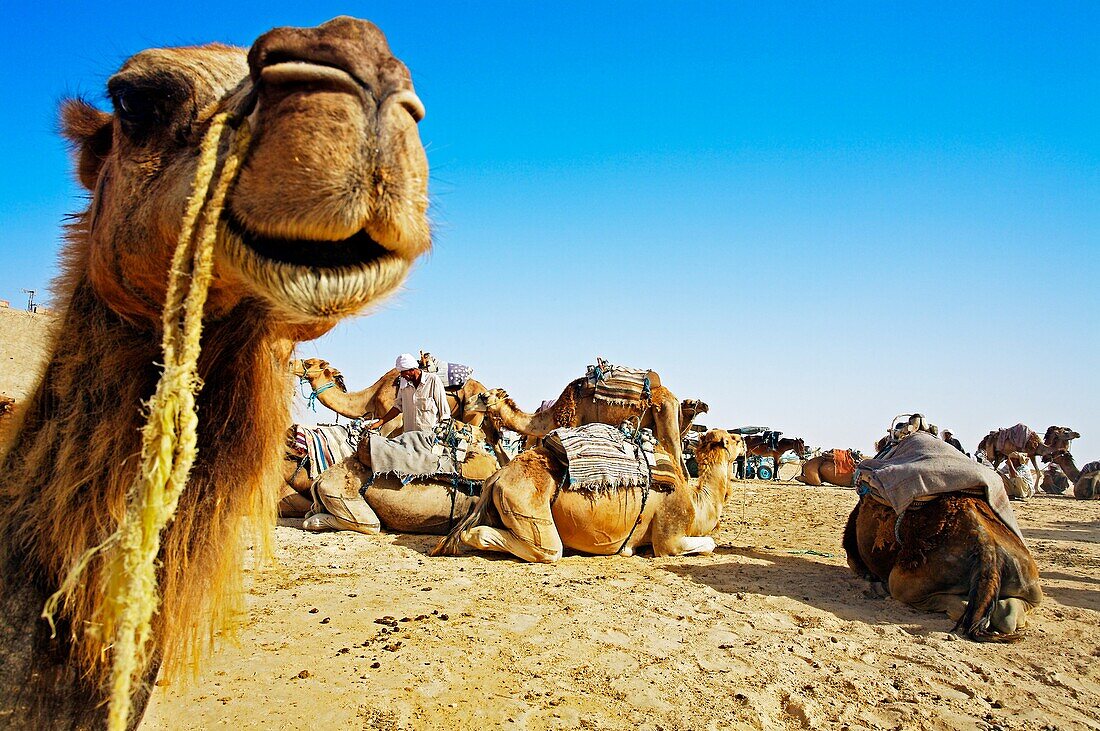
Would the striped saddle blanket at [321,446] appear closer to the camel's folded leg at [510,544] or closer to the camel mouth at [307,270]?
the camel's folded leg at [510,544]

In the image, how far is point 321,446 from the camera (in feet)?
28.8

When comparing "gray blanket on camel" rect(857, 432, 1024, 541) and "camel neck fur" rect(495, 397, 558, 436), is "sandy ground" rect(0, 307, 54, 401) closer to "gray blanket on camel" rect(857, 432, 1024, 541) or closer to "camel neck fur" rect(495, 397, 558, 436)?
"camel neck fur" rect(495, 397, 558, 436)

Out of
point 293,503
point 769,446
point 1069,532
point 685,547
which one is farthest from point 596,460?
point 769,446

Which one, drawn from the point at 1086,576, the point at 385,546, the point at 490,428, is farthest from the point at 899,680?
the point at 490,428

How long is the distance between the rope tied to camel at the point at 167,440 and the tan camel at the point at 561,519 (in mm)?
5247

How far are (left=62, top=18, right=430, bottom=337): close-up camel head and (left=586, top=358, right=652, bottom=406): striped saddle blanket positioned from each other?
29.8 ft

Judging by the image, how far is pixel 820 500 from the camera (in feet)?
46.3

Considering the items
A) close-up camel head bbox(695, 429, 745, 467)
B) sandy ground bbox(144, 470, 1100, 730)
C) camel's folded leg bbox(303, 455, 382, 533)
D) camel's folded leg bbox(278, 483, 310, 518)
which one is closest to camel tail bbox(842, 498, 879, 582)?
sandy ground bbox(144, 470, 1100, 730)

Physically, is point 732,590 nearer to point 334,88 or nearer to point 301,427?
point 334,88

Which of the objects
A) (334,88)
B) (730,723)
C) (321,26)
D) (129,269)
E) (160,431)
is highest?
(321,26)

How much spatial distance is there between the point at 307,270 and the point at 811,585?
5.67m

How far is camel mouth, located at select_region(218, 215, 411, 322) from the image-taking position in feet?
4.47

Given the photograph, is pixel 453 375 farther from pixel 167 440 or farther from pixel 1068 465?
pixel 1068 465

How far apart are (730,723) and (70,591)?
2.63m
